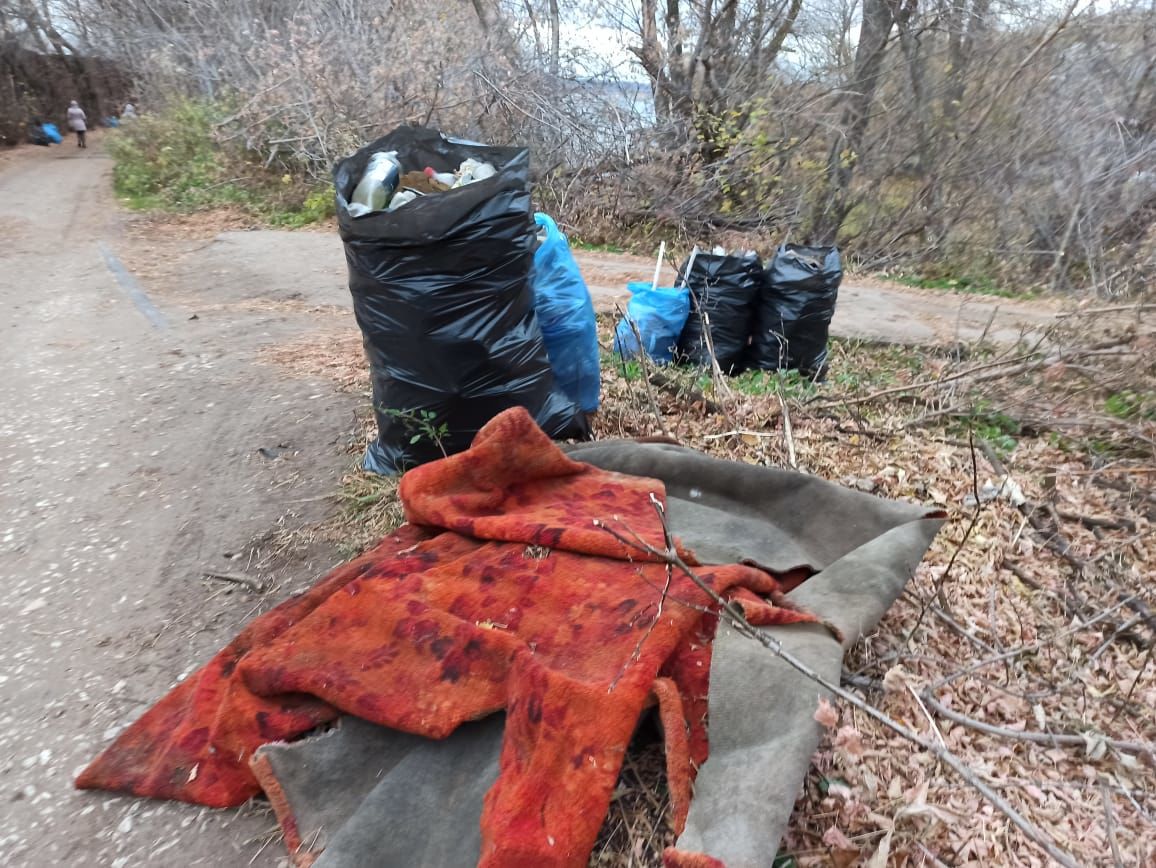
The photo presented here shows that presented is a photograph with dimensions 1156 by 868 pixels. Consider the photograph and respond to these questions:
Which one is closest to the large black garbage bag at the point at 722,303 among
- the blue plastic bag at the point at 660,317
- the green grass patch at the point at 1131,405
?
the blue plastic bag at the point at 660,317

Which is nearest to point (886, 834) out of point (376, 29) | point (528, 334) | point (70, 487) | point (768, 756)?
point (768, 756)

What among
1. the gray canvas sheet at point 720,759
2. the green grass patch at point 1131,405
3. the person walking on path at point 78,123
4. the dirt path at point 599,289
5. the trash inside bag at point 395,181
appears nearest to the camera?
the gray canvas sheet at point 720,759

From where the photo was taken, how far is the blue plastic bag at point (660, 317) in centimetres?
475

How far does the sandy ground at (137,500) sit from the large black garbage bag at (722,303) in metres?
1.59

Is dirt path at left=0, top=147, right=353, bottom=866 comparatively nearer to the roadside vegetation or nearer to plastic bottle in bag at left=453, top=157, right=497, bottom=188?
plastic bottle in bag at left=453, top=157, right=497, bottom=188

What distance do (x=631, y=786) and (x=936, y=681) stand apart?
31.5 inches

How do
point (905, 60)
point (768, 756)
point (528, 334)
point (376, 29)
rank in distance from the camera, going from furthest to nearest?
1. point (376, 29)
2. point (905, 60)
3. point (528, 334)
4. point (768, 756)

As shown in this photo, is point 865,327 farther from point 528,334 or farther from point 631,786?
point 631,786

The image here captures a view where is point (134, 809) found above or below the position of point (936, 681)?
below

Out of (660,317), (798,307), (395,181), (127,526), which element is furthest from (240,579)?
(798,307)

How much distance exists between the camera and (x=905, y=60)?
9094mm

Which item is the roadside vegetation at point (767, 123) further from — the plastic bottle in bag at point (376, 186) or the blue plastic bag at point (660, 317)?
the plastic bottle in bag at point (376, 186)

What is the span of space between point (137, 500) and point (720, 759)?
2.61 m

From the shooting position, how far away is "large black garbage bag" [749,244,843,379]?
462 centimetres
